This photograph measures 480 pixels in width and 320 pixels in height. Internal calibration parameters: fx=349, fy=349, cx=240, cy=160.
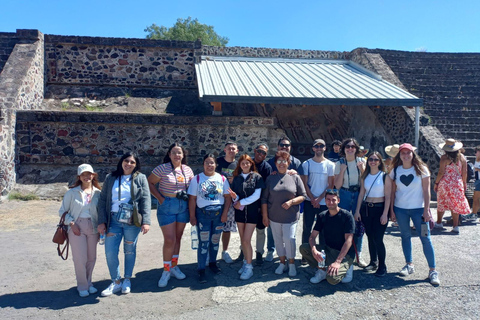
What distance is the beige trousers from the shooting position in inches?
147

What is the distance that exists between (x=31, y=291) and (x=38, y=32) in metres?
8.99

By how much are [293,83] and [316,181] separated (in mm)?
5693

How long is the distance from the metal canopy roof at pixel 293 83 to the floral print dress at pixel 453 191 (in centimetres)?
335

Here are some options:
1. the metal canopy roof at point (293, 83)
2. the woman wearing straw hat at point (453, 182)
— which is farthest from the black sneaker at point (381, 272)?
the metal canopy roof at point (293, 83)

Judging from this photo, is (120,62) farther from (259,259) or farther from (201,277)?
(201,277)

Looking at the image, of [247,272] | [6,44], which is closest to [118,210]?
[247,272]

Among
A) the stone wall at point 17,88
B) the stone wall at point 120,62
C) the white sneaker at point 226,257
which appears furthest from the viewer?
the stone wall at point 120,62

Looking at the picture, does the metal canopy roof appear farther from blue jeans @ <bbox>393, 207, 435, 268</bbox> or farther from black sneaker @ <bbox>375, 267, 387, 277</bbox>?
black sneaker @ <bbox>375, 267, 387, 277</bbox>

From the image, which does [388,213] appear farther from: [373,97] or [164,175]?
[373,97]

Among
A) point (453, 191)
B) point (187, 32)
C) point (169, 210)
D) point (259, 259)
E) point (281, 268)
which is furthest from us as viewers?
point (187, 32)

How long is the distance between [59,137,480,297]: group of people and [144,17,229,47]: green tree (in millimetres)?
26175

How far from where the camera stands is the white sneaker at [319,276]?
13.1ft

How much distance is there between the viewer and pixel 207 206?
161 inches

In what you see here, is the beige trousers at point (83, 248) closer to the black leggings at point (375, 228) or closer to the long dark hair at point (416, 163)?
the black leggings at point (375, 228)
